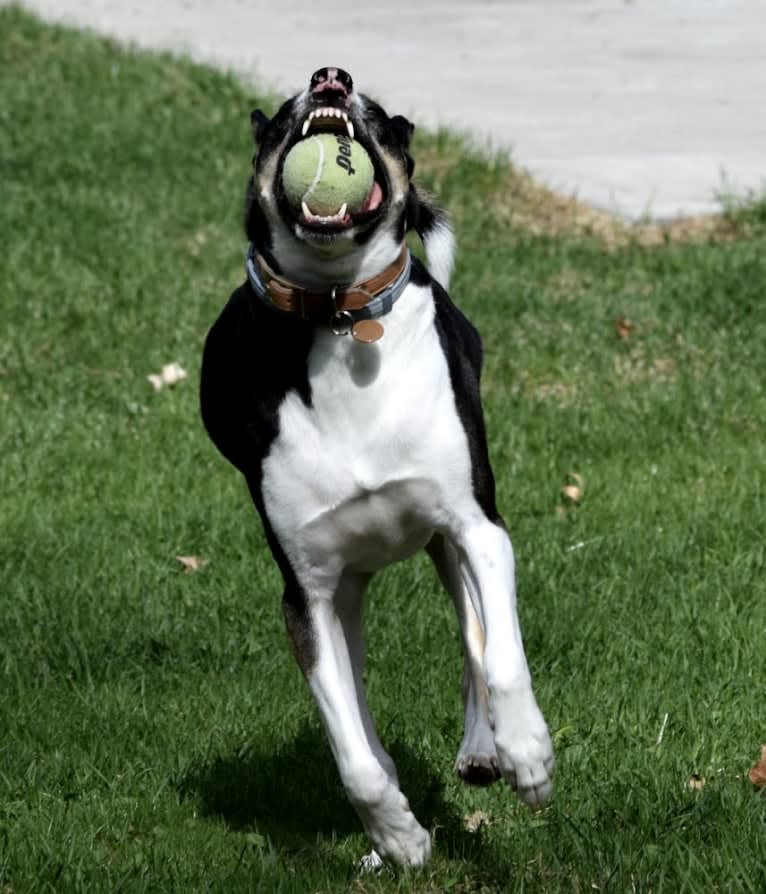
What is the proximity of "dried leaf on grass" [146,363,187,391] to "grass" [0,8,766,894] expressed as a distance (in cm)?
6

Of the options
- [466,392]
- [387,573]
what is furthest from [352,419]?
[387,573]

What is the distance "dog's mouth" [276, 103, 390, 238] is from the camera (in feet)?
12.5

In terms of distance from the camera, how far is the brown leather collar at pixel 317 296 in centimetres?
391

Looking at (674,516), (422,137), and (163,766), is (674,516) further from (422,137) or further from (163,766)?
(422,137)

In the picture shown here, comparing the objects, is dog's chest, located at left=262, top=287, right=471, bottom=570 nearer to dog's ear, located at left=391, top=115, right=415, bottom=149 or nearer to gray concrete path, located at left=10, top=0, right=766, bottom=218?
dog's ear, located at left=391, top=115, right=415, bottom=149

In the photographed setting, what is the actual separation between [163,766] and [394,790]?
968 mm

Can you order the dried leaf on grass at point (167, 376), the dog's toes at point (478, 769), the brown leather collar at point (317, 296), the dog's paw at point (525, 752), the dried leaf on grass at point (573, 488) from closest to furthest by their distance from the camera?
the dog's paw at point (525, 752) < the brown leather collar at point (317, 296) < the dog's toes at point (478, 769) < the dried leaf on grass at point (573, 488) < the dried leaf on grass at point (167, 376)

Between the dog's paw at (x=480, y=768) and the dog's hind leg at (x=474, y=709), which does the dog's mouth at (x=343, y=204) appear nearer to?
the dog's hind leg at (x=474, y=709)

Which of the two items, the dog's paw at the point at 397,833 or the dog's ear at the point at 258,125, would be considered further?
the dog's ear at the point at 258,125

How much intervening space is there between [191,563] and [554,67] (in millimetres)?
7594

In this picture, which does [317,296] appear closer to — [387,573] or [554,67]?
[387,573]

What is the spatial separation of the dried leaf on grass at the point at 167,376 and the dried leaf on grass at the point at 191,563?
5.81ft

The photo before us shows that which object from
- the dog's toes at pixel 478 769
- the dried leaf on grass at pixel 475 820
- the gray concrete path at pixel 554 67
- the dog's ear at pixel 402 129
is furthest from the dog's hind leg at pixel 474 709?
the gray concrete path at pixel 554 67

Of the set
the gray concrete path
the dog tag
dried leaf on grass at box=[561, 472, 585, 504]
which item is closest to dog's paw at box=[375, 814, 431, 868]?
the dog tag
